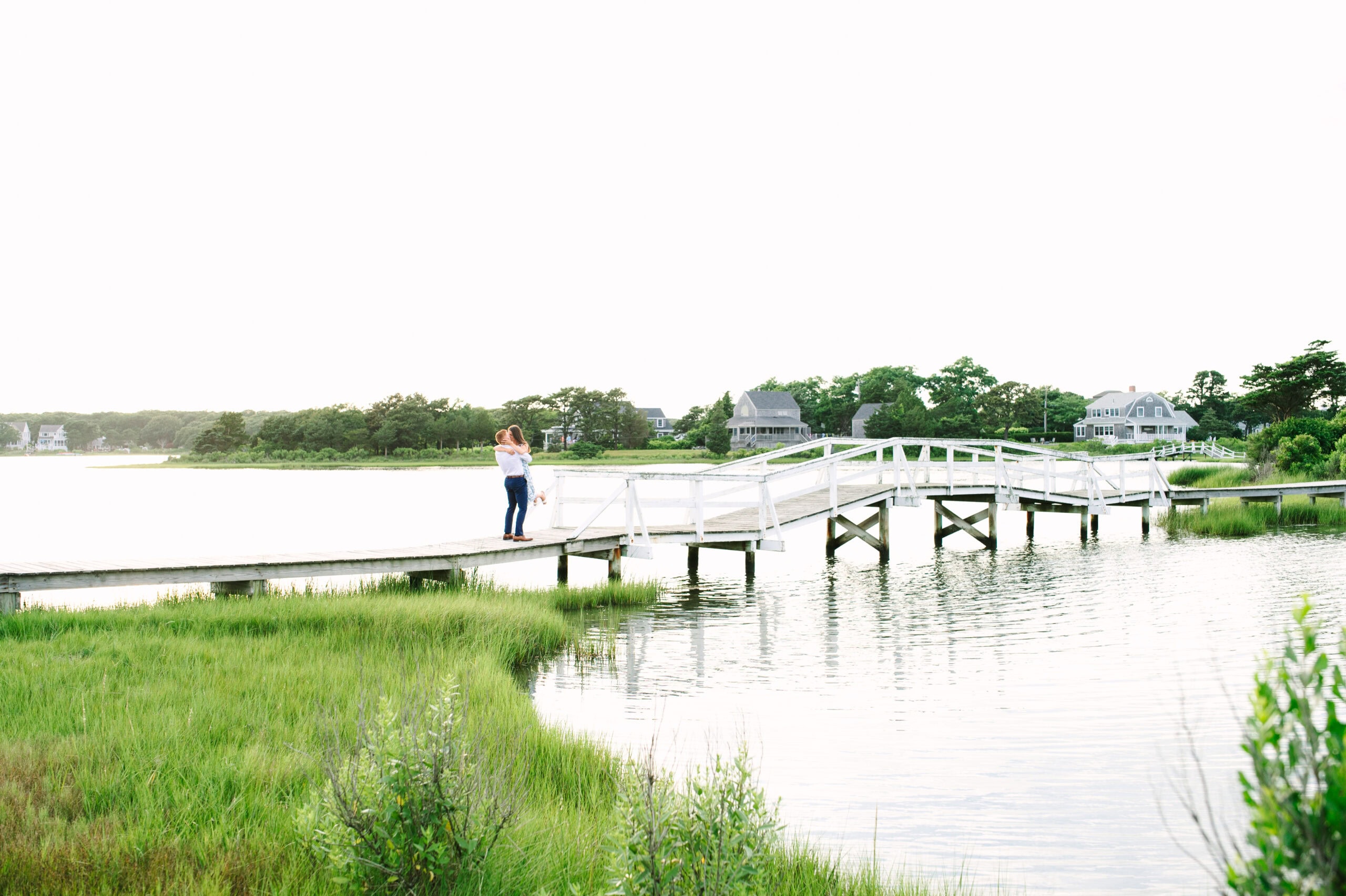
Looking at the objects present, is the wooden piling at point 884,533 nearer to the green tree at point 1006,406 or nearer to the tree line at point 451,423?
the tree line at point 451,423

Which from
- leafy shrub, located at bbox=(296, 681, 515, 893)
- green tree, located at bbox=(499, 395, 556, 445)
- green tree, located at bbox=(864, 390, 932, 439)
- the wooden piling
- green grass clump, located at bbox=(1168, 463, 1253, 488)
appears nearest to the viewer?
leafy shrub, located at bbox=(296, 681, 515, 893)

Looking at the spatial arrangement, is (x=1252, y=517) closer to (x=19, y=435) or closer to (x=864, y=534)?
(x=864, y=534)

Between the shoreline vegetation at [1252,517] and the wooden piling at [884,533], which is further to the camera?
the shoreline vegetation at [1252,517]

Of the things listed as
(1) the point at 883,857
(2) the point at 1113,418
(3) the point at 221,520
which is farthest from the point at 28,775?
(2) the point at 1113,418

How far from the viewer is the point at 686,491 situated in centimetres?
4066

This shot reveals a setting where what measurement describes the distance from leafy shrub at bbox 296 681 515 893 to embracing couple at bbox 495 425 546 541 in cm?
969

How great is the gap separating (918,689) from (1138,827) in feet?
12.1

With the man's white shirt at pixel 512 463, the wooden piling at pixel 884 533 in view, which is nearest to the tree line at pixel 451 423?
the wooden piling at pixel 884 533

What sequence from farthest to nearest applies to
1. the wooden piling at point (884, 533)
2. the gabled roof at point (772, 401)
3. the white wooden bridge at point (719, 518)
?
the gabled roof at point (772, 401), the wooden piling at point (884, 533), the white wooden bridge at point (719, 518)

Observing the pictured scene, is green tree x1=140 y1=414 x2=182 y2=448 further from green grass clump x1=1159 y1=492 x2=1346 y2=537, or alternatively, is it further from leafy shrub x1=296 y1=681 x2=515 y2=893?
leafy shrub x1=296 y1=681 x2=515 y2=893

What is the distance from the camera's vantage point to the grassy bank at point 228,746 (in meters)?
4.09

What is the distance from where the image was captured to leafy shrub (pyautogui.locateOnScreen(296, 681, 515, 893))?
12.2ft

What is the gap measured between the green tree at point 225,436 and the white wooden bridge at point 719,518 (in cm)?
7368

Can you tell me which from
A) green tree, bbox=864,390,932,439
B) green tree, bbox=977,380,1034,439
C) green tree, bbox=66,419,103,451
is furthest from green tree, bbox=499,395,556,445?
green tree, bbox=66,419,103,451
